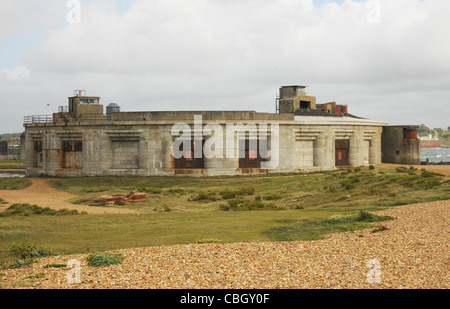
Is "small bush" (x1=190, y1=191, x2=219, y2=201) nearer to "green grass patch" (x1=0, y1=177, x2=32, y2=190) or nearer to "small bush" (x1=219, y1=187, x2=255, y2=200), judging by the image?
"small bush" (x1=219, y1=187, x2=255, y2=200)

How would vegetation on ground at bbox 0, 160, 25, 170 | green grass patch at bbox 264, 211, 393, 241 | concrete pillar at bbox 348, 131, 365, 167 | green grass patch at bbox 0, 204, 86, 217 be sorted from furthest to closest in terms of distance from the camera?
vegetation on ground at bbox 0, 160, 25, 170 < concrete pillar at bbox 348, 131, 365, 167 < green grass patch at bbox 0, 204, 86, 217 < green grass patch at bbox 264, 211, 393, 241

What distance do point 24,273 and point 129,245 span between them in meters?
4.32

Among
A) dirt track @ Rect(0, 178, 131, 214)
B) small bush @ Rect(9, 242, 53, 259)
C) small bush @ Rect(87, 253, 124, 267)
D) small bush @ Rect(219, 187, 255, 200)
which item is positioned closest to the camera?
small bush @ Rect(87, 253, 124, 267)

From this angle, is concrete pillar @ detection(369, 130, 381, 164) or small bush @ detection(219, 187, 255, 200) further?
concrete pillar @ detection(369, 130, 381, 164)

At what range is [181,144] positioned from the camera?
49344 millimetres

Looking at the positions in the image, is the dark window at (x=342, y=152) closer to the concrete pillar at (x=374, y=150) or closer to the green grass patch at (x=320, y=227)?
the concrete pillar at (x=374, y=150)

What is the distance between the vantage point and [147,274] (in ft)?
43.3

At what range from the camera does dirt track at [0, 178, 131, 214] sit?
1201 inches

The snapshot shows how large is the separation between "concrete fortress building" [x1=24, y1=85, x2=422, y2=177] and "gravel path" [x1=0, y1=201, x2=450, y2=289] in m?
32.6

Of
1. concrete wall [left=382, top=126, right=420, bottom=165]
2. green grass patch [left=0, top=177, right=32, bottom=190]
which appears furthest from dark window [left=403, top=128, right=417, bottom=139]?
green grass patch [left=0, top=177, right=32, bottom=190]

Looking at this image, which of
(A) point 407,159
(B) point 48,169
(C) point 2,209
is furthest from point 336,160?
(C) point 2,209

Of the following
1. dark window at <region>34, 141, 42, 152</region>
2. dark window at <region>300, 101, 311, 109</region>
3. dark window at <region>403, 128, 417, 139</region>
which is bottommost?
dark window at <region>34, 141, 42, 152</region>

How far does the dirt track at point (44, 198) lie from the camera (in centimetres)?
3050
